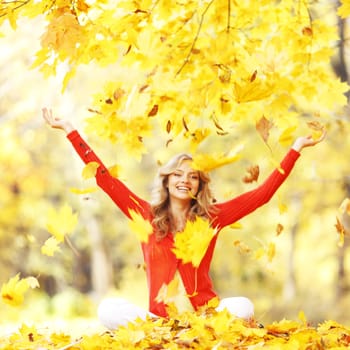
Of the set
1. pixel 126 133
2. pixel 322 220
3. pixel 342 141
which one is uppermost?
pixel 322 220

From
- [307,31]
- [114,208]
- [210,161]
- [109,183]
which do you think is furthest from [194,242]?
[114,208]

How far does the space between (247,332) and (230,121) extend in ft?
4.78

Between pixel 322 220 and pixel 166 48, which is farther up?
pixel 322 220

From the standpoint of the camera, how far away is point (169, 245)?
13.5 ft

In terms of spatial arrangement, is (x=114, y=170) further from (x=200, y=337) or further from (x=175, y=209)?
(x=200, y=337)

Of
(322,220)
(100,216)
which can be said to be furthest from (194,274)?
(100,216)

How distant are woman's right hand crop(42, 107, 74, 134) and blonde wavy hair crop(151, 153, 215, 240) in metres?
0.63

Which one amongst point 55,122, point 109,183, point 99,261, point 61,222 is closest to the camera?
point 61,222

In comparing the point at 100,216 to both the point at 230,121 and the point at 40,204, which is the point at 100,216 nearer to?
the point at 40,204

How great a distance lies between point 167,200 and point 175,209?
10 centimetres

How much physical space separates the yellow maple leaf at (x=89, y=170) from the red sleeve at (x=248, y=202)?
784 mm

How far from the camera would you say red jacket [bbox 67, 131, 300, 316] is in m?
4.00

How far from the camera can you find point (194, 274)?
13.3 feet

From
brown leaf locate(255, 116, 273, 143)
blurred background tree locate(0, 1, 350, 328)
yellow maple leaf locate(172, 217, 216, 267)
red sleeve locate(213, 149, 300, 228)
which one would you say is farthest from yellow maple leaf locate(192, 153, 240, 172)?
blurred background tree locate(0, 1, 350, 328)
